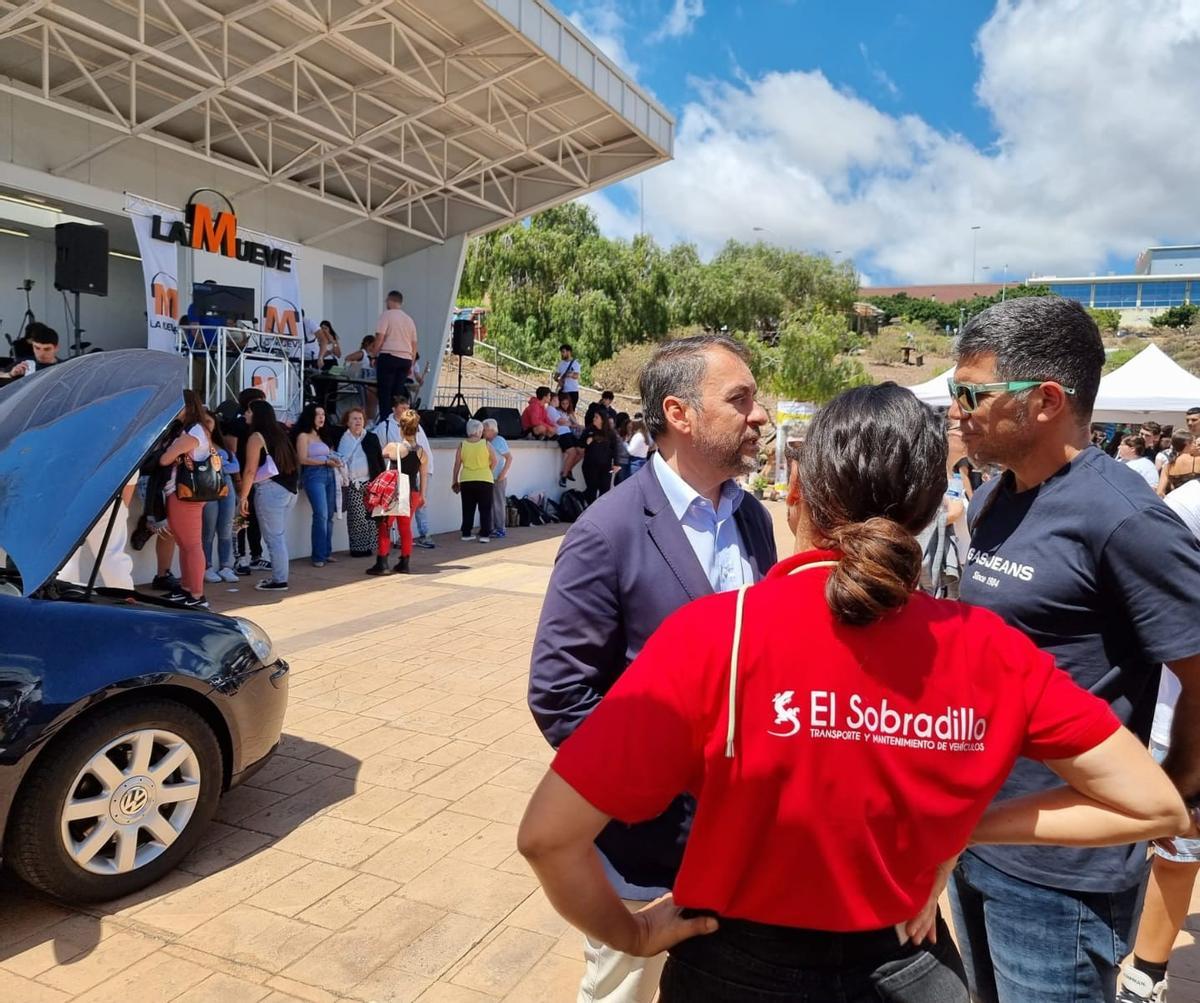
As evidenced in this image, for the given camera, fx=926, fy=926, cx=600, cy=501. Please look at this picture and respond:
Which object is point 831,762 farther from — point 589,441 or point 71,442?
point 589,441

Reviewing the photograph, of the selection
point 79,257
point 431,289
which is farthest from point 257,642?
point 431,289

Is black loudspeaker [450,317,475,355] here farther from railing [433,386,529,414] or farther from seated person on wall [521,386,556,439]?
seated person on wall [521,386,556,439]

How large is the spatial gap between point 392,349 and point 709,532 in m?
12.7

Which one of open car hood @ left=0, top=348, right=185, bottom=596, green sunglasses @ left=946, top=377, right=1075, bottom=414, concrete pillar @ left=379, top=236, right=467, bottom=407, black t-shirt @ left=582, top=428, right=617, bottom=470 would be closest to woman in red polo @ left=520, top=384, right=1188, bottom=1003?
green sunglasses @ left=946, top=377, right=1075, bottom=414

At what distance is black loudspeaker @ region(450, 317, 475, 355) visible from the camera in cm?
1956

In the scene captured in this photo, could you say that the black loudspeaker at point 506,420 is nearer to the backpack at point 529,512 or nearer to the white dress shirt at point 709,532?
the backpack at point 529,512

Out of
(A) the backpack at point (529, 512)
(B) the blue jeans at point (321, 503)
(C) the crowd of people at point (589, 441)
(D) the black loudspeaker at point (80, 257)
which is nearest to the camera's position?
(B) the blue jeans at point (321, 503)

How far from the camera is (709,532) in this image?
90.1 inches

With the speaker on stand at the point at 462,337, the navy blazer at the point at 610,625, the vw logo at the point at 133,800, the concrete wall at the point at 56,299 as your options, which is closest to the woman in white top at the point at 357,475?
the concrete wall at the point at 56,299

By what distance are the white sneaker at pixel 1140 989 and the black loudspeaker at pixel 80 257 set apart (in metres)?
13.3

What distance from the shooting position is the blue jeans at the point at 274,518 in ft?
29.9

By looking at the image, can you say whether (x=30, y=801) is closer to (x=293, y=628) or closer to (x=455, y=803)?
(x=455, y=803)

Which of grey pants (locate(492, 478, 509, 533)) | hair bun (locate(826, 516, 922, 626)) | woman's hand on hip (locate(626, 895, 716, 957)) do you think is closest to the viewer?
hair bun (locate(826, 516, 922, 626))

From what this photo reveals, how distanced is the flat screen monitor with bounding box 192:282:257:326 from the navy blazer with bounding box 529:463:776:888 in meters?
12.0
